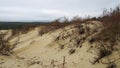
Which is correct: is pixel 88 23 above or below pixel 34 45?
above

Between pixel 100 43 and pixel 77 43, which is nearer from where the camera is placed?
pixel 100 43

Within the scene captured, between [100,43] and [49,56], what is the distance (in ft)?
6.41

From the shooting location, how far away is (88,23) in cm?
1007

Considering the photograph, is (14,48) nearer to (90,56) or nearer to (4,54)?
(4,54)

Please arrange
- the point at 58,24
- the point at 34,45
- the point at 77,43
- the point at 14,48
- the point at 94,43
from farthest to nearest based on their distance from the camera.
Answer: the point at 58,24 < the point at 14,48 < the point at 34,45 < the point at 77,43 < the point at 94,43

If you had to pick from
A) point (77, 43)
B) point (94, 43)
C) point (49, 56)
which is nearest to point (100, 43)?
point (94, 43)

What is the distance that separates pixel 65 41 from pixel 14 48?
2959mm

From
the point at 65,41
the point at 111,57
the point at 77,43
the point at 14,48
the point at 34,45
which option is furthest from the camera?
the point at 14,48

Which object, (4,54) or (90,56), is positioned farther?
(4,54)

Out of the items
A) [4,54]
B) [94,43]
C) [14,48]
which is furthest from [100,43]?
[14,48]

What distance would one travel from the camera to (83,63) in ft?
24.5

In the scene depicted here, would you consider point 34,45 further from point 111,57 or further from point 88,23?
point 111,57

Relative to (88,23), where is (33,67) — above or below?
below

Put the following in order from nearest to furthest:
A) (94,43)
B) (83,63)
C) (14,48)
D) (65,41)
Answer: (83,63)
(94,43)
(65,41)
(14,48)
